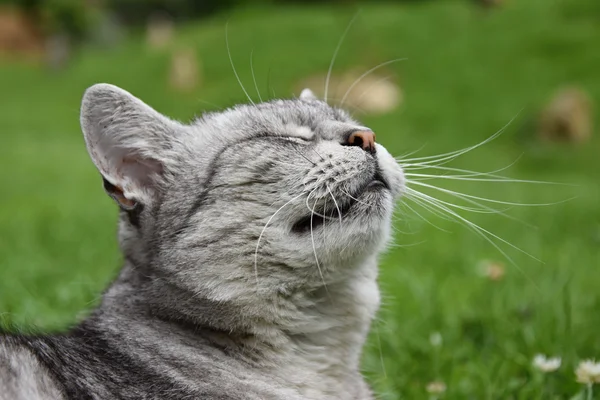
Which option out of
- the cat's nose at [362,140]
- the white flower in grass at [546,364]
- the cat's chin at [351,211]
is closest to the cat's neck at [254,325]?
the cat's chin at [351,211]

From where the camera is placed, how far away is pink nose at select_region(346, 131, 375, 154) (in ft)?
8.32

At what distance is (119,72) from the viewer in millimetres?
19859

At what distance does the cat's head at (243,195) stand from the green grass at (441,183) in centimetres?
48

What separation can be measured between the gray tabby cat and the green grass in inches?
18.2

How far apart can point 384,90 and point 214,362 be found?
14.5m

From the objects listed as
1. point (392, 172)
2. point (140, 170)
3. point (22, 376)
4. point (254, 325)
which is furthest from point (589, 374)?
point (22, 376)

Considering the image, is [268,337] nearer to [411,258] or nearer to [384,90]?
[411,258]

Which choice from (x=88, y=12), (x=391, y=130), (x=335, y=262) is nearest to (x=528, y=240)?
(x=335, y=262)

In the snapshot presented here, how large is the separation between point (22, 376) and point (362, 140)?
1387mm

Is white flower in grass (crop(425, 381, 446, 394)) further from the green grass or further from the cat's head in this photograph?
the cat's head

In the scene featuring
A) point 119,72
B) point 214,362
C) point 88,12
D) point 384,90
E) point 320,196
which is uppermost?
point 88,12

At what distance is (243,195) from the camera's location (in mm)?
2432

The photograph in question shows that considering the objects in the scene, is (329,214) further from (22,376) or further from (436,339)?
(436,339)

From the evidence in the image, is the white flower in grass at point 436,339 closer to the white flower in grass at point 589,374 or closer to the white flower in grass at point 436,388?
the white flower in grass at point 436,388
